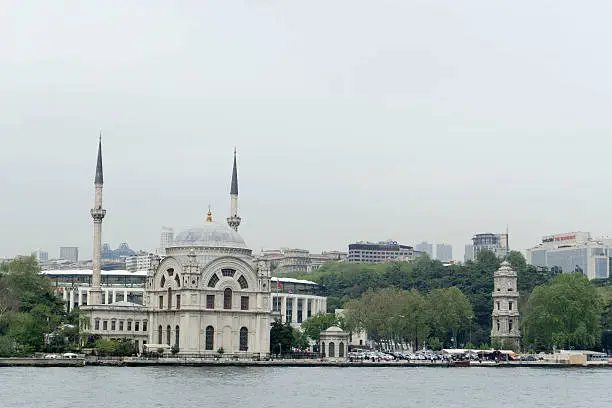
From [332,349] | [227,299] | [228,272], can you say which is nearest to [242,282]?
[228,272]

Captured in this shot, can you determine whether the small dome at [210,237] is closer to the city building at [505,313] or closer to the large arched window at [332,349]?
the large arched window at [332,349]

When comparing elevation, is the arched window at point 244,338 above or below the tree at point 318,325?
below

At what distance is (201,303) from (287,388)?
37.2 m

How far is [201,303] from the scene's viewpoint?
366 ft

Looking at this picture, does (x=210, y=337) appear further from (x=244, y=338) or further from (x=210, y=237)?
(x=210, y=237)

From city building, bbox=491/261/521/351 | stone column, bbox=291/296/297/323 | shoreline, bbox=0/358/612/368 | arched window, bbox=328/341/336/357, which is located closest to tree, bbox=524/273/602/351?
city building, bbox=491/261/521/351

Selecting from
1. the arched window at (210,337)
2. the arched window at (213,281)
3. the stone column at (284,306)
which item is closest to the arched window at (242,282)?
the arched window at (213,281)

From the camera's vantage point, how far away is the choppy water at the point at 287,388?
6525 cm

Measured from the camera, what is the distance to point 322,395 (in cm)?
7094

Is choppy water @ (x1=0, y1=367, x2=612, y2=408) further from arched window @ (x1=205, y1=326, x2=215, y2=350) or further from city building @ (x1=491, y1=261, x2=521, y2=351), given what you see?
city building @ (x1=491, y1=261, x2=521, y2=351)

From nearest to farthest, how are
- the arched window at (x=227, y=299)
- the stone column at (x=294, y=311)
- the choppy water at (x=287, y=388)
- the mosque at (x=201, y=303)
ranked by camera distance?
the choppy water at (x=287, y=388), the mosque at (x=201, y=303), the arched window at (x=227, y=299), the stone column at (x=294, y=311)

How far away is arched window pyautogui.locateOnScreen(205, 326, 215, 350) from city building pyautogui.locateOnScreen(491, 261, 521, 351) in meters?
32.6

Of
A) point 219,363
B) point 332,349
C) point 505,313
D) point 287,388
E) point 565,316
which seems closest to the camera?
point 287,388

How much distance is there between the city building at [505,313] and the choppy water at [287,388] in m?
30.9
